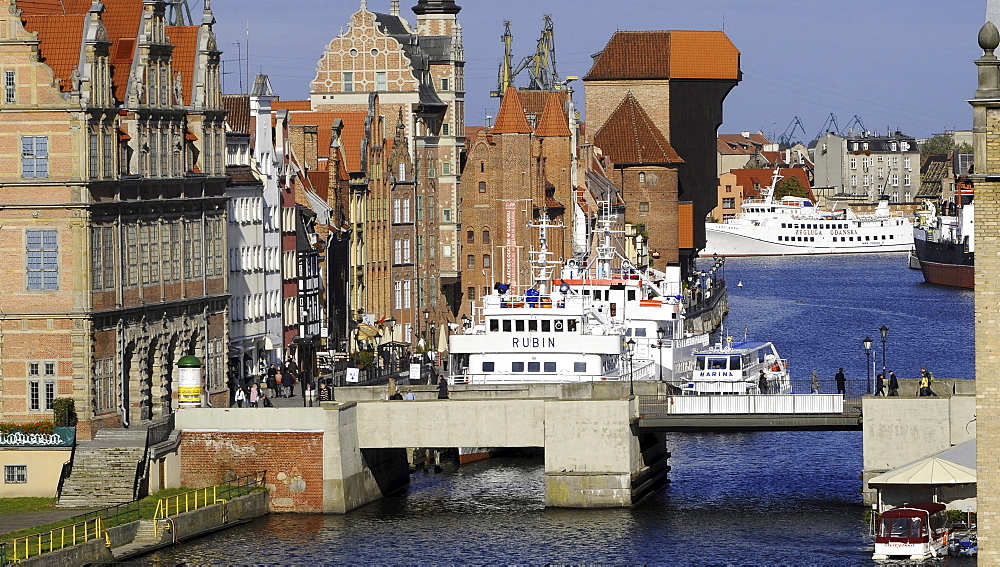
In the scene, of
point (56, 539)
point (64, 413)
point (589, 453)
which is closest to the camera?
point (56, 539)

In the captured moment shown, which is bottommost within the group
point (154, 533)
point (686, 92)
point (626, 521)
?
point (626, 521)

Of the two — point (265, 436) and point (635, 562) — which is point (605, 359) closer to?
point (265, 436)

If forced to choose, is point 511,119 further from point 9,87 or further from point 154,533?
point 154,533

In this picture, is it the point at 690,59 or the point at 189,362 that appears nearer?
the point at 189,362

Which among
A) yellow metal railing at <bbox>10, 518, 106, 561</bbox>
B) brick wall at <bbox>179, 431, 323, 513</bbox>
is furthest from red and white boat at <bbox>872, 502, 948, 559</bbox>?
yellow metal railing at <bbox>10, 518, 106, 561</bbox>

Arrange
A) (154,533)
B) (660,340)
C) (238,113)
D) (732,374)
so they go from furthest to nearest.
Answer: (238,113) < (732,374) < (660,340) < (154,533)

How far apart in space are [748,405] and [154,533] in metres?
19.7

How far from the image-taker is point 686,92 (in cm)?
19738

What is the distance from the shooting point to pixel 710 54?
196 metres

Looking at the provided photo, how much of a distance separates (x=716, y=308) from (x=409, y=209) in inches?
1926

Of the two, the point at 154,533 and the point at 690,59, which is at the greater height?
the point at 690,59

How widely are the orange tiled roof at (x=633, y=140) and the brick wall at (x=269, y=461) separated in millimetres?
124752

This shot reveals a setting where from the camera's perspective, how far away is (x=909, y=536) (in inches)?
2210

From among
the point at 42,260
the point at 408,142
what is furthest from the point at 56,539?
the point at 408,142
